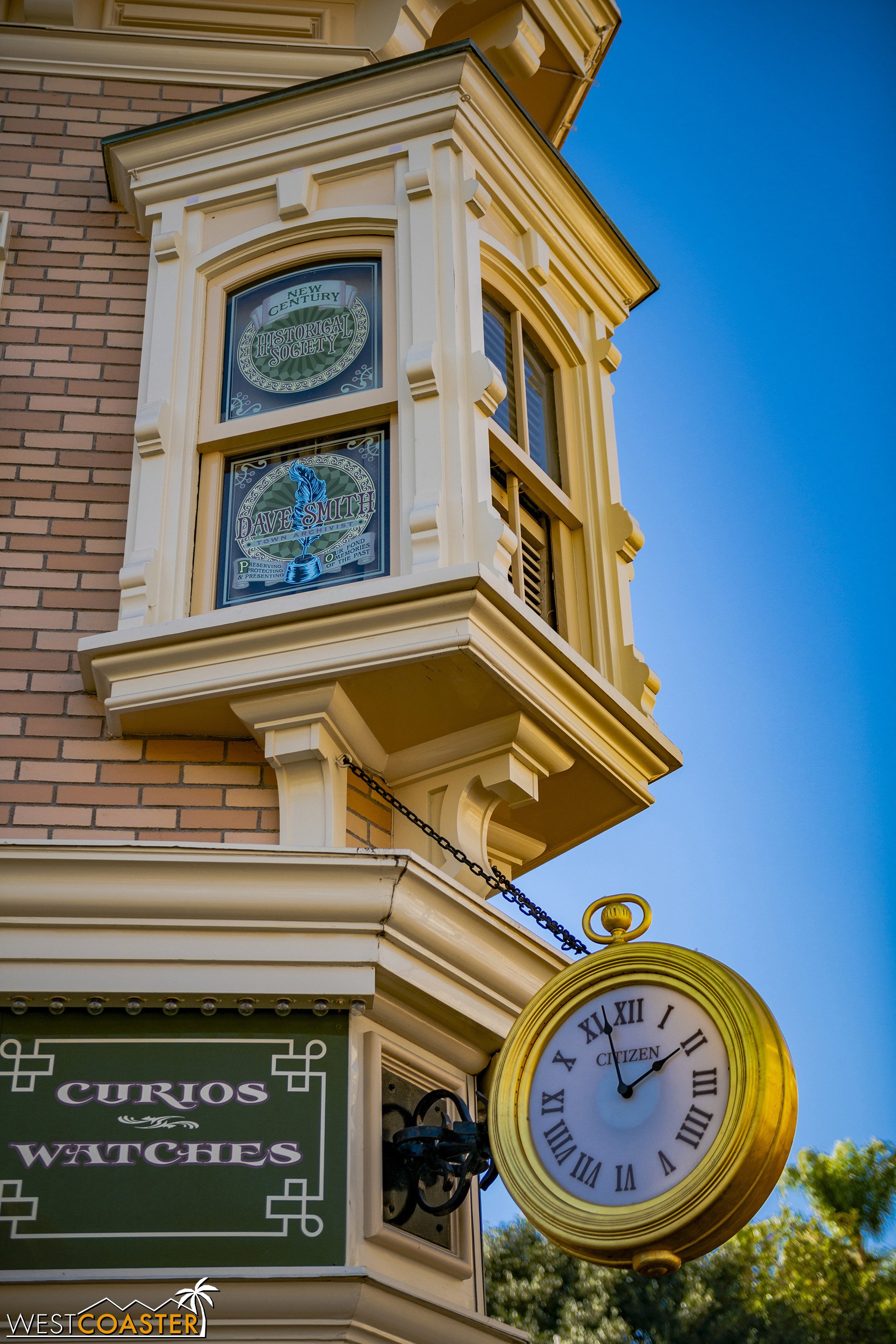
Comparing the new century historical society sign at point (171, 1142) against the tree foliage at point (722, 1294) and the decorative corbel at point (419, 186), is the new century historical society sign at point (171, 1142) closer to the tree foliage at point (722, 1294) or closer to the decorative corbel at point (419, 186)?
the decorative corbel at point (419, 186)

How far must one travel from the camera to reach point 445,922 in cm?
555

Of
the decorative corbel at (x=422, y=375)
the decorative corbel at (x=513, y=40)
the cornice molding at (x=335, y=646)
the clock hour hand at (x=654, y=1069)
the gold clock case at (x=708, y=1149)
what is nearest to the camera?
the gold clock case at (x=708, y=1149)

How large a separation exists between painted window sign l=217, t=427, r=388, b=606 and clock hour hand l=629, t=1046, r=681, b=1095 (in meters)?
2.32

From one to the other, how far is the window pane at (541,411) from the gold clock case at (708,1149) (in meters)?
3.14

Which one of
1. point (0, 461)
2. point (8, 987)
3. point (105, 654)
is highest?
point (0, 461)

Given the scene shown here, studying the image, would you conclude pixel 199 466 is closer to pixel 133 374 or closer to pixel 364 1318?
pixel 133 374

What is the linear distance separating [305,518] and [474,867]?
1.62 m

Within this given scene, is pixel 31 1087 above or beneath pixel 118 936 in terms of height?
beneath

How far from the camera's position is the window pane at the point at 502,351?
706 centimetres

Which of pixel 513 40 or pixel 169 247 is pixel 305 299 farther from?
pixel 513 40

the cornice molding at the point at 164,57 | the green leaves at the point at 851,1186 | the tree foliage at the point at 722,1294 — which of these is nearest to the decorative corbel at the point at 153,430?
the cornice molding at the point at 164,57

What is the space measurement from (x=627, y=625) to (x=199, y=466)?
2.04 metres

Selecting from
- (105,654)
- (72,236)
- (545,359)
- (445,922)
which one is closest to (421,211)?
(545,359)

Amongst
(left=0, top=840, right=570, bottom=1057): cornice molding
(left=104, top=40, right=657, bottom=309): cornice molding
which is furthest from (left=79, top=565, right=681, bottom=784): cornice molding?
(left=104, top=40, right=657, bottom=309): cornice molding
